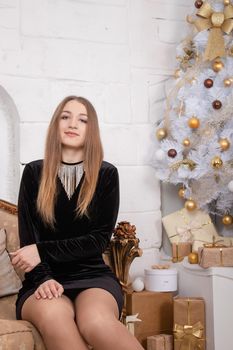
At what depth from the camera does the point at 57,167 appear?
209 centimetres

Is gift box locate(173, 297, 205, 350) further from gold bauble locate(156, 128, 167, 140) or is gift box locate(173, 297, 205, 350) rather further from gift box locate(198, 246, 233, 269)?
gold bauble locate(156, 128, 167, 140)

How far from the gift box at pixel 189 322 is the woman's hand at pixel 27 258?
76 centimetres

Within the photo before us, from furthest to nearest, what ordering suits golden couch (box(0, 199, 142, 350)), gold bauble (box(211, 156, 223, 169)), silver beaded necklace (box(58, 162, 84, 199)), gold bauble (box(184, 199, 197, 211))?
gold bauble (box(184, 199, 197, 211)) < gold bauble (box(211, 156, 223, 169)) < golden couch (box(0, 199, 142, 350)) < silver beaded necklace (box(58, 162, 84, 199))

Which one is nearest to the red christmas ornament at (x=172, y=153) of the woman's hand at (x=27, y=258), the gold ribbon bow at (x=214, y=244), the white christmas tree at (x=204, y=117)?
the white christmas tree at (x=204, y=117)

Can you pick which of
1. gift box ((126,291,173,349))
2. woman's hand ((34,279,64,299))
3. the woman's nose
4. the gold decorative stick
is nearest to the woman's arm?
woman's hand ((34,279,64,299))

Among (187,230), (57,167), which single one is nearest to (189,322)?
(187,230)

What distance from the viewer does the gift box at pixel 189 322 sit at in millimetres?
2385

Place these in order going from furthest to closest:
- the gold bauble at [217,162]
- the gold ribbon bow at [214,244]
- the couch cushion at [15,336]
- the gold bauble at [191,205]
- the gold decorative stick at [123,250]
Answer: the gold bauble at [191,205], the gold bauble at [217,162], the gold ribbon bow at [214,244], the gold decorative stick at [123,250], the couch cushion at [15,336]

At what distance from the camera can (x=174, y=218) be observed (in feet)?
9.56

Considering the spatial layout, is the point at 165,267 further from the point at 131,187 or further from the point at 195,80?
the point at 195,80

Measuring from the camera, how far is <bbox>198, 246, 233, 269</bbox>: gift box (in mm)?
2404

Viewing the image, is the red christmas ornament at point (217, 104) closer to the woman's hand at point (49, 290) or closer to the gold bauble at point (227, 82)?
the gold bauble at point (227, 82)

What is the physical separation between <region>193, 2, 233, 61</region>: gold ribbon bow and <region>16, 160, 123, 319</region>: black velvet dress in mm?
976

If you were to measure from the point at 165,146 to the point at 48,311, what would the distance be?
4.40ft
